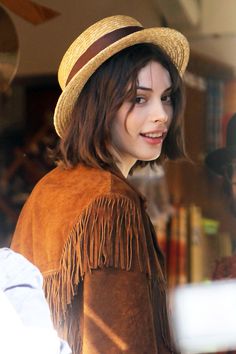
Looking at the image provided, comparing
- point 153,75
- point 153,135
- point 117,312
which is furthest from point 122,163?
point 117,312

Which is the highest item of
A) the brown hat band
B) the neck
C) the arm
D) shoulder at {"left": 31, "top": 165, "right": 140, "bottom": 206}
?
the brown hat band

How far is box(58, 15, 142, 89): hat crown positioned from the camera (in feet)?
7.17

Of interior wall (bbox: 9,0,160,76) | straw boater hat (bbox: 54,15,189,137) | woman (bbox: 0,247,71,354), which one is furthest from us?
interior wall (bbox: 9,0,160,76)

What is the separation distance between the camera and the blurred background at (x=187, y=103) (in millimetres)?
2395

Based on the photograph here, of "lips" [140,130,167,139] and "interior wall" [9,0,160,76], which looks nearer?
"lips" [140,130,167,139]

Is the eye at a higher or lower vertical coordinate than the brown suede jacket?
higher

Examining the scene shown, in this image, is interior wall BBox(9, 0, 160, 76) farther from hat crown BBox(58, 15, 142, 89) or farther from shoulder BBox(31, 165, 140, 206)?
shoulder BBox(31, 165, 140, 206)

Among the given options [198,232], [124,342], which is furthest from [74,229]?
[198,232]

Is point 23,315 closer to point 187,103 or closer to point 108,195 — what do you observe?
point 108,195

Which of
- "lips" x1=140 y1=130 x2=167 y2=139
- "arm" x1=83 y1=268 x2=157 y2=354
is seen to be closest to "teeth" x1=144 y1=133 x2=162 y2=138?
"lips" x1=140 y1=130 x2=167 y2=139

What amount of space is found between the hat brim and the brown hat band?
427 mm

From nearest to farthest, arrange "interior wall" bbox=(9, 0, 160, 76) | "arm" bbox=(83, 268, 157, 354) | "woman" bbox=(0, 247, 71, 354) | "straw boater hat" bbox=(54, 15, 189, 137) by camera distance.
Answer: "woman" bbox=(0, 247, 71, 354)
"arm" bbox=(83, 268, 157, 354)
"straw boater hat" bbox=(54, 15, 189, 137)
"interior wall" bbox=(9, 0, 160, 76)

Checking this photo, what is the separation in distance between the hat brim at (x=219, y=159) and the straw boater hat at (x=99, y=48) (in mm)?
251

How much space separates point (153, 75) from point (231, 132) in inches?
14.1
